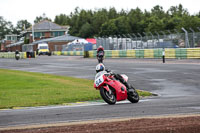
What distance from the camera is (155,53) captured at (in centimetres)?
4319

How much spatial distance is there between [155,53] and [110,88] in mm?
31750

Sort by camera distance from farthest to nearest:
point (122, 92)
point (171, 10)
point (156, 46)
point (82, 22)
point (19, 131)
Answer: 1. point (171, 10)
2. point (82, 22)
3. point (156, 46)
4. point (122, 92)
5. point (19, 131)

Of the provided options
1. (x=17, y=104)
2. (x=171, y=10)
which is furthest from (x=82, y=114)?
(x=171, y=10)

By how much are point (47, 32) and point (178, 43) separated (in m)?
89.6

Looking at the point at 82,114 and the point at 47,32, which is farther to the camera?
the point at 47,32

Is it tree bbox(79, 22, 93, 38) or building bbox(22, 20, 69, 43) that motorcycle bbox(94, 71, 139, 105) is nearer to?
building bbox(22, 20, 69, 43)

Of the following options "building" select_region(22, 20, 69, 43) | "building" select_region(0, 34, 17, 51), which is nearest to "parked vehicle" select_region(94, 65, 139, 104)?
"building" select_region(22, 20, 69, 43)

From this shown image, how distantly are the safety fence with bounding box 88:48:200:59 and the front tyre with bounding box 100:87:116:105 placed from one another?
26.1 metres

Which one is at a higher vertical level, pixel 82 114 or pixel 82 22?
pixel 82 22

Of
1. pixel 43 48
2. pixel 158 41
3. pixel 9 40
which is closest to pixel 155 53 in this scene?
pixel 158 41

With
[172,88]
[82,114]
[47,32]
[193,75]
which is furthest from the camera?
[47,32]

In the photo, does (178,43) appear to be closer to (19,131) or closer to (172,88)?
(172,88)

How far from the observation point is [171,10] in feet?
549

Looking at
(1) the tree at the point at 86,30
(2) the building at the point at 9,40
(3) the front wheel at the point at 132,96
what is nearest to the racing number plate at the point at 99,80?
(3) the front wheel at the point at 132,96
